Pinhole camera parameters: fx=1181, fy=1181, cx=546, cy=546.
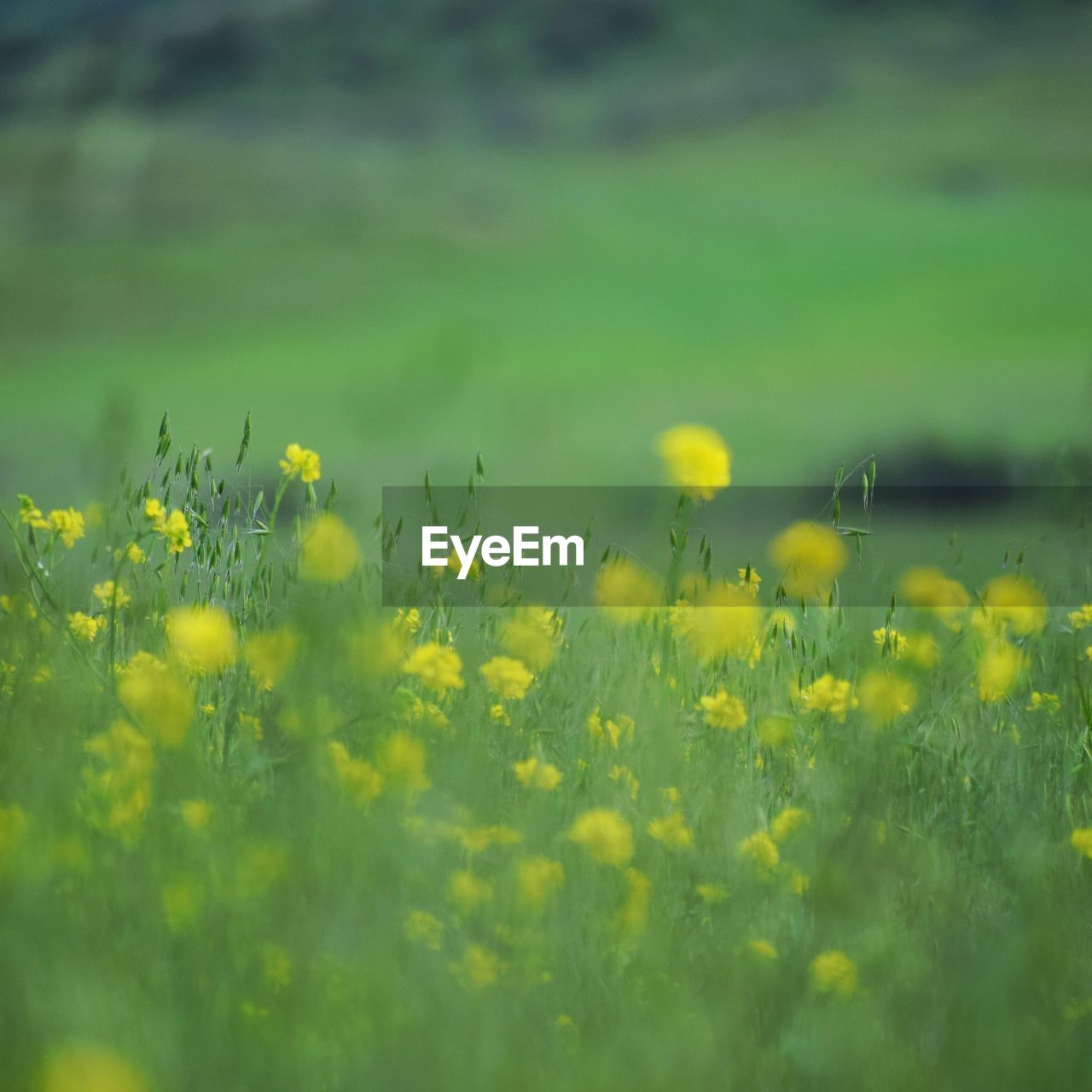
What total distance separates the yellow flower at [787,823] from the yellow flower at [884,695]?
0.65 feet

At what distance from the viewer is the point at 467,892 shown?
4.63ft

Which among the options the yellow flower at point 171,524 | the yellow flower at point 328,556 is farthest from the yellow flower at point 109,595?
the yellow flower at point 328,556

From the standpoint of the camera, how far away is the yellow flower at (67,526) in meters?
2.33

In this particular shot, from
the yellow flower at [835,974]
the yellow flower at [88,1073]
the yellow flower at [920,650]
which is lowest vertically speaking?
the yellow flower at [88,1073]

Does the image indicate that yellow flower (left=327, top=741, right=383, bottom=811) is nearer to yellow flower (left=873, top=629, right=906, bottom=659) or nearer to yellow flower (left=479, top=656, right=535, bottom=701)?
yellow flower (left=479, top=656, right=535, bottom=701)

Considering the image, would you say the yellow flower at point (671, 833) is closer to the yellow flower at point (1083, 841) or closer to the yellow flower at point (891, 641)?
the yellow flower at point (1083, 841)

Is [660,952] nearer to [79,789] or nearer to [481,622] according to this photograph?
[79,789]

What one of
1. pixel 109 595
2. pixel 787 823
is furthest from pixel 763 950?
pixel 109 595

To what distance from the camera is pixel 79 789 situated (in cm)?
162

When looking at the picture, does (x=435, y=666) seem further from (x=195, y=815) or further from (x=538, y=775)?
(x=195, y=815)

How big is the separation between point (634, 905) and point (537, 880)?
0.13 metres

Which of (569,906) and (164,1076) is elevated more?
(569,906)

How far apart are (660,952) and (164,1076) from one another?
22.3 inches

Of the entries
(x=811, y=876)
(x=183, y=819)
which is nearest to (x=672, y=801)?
(x=811, y=876)
